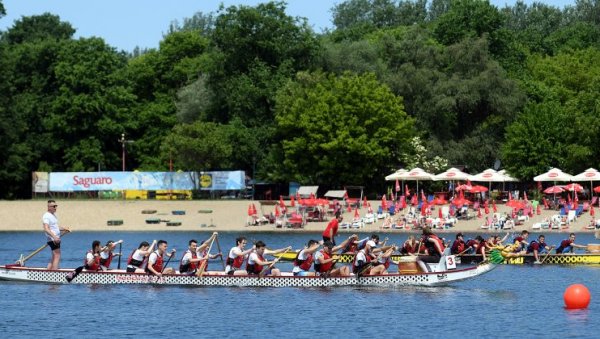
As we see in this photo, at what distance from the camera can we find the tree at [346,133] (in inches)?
3462

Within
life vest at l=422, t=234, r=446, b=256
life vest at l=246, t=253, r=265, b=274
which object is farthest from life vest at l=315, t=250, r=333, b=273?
life vest at l=422, t=234, r=446, b=256

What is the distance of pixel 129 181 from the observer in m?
92.2

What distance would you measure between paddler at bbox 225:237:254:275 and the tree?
45.0 m

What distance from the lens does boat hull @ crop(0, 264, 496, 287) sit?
41.3m

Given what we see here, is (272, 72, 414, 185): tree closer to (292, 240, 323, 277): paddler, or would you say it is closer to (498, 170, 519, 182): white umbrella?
(498, 170, 519, 182): white umbrella

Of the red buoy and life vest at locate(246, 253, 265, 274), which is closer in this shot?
the red buoy

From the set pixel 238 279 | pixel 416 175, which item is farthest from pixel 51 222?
pixel 416 175

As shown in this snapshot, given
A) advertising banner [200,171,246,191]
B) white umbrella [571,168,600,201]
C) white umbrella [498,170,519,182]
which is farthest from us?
advertising banner [200,171,246,191]

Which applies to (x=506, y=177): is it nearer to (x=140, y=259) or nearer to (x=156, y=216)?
(x=156, y=216)

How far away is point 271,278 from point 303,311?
11.2ft

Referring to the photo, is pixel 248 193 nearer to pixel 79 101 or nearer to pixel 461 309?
pixel 79 101

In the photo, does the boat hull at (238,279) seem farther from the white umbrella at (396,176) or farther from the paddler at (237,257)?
the white umbrella at (396,176)

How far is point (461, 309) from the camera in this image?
129 ft

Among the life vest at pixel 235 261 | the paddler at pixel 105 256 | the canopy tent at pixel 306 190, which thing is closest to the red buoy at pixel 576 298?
the life vest at pixel 235 261
